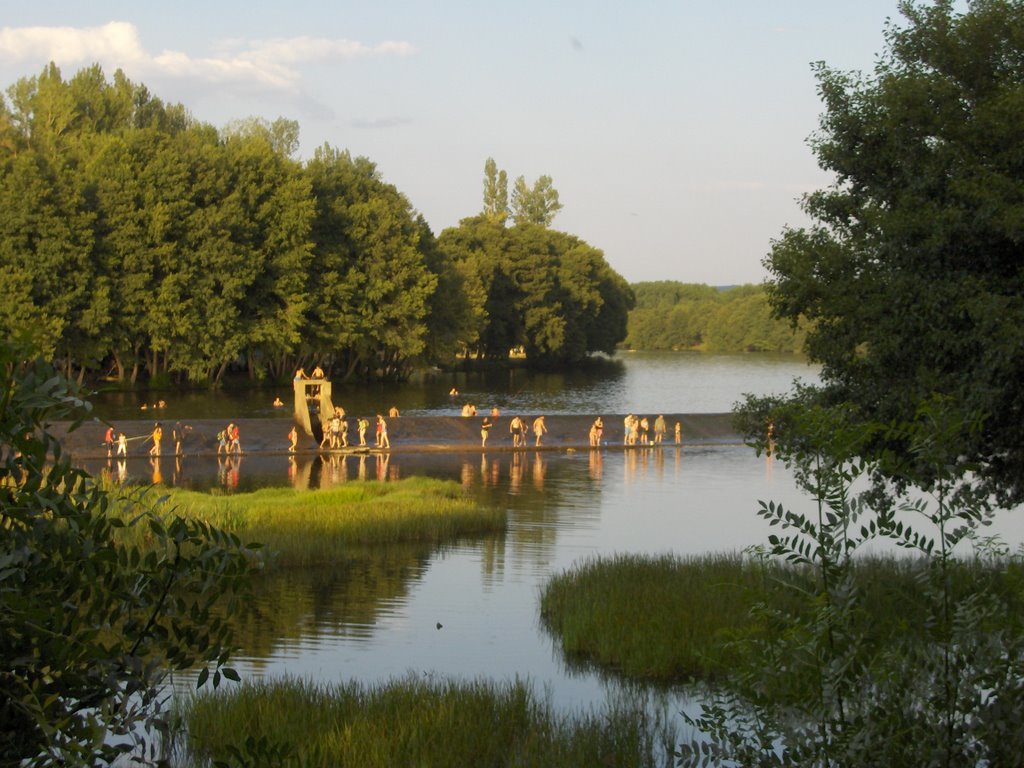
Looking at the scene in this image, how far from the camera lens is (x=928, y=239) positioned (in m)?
18.1

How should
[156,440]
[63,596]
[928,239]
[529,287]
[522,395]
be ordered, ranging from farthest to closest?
[529,287] < [522,395] < [156,440] < [928,239] < [63,596]

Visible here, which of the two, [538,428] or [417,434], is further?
[538,428]

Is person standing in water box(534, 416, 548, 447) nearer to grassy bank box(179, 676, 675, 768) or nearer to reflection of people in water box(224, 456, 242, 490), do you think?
reflection of people in water box(224, 456, 242, 490)

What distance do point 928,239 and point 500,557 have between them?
47.1 ft

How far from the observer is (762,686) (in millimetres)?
7914

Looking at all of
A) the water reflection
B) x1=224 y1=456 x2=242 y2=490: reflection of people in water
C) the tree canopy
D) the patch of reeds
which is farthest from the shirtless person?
the tree canopy

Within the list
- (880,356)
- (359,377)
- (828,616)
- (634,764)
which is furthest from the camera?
(359,377)

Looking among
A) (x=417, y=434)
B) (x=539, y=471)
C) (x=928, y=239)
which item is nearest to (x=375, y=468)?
(x=539, y=471)

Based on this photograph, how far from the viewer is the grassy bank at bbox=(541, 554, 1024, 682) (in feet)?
58.0

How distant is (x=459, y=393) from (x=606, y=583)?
76.6 m

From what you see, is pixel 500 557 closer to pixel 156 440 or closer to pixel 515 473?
pixel 515 473

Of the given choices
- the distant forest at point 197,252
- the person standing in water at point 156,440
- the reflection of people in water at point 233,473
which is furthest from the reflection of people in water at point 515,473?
the distant forest at point 197,252

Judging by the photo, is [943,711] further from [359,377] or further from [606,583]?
[359,377]

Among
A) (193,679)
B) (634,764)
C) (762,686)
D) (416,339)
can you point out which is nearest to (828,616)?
(762,686)
